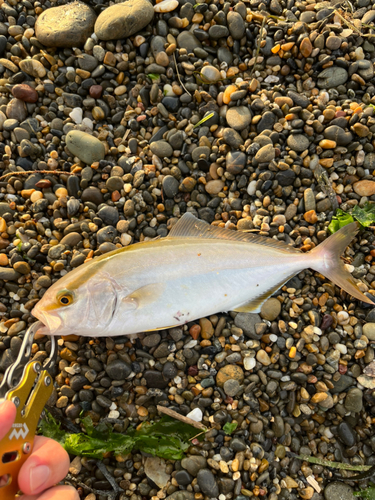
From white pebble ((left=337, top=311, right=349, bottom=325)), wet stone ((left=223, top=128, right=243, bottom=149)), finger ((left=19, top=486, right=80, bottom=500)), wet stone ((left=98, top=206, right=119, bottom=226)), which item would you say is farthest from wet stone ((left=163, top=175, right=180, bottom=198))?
finger ((left=19, top=486, right=80, bottom=500))

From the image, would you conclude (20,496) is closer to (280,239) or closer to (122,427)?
(122,427)

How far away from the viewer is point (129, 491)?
9.12ft

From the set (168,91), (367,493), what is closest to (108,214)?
(168,91)

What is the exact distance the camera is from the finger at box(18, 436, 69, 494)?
6.25 feet

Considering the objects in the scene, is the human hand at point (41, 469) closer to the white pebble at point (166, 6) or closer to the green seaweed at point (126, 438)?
the green seaweed at point (126, 438)

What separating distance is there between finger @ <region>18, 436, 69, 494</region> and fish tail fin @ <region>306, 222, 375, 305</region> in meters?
2.54

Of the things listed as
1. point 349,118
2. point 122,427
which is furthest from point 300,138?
point 122,427

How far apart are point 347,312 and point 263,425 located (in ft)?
4.47

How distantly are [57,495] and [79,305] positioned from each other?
1.28 meters

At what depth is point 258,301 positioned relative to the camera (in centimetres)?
301

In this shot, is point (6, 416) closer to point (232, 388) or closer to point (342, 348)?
point (232, 388)

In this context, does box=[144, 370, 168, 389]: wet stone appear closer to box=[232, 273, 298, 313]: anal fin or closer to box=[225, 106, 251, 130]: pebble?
box=[232, 273, 298, 313]: anal fin

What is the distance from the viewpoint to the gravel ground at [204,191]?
9.50 feet

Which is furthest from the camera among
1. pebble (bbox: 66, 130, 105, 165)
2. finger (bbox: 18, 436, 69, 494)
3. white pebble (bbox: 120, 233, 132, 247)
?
pebble (bbox: 66, 130, 105, 165)
